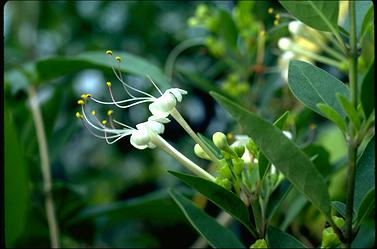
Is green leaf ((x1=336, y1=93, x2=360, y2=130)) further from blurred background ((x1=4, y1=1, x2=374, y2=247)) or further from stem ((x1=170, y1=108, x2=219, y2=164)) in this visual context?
blurred background ((x1=4, y1=1, x2=374, y2=247))

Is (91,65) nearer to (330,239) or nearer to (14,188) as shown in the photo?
(14,188)

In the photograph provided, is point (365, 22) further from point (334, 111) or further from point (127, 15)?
point (127, 15)

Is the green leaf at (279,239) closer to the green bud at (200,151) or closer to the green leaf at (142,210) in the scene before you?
the green bud at (200,151)

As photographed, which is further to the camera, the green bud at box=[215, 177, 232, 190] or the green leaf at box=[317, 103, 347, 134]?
the green bud at box=[215, 177, 232, 190]

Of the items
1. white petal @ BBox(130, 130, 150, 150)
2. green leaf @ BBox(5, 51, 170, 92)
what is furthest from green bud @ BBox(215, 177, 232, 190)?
green leaf @ BBox(5, 51, 170, 92)

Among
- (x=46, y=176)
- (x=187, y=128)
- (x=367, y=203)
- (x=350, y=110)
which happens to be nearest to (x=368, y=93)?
(x=350, y=110)

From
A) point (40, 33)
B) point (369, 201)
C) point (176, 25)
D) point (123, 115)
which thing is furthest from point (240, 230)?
point (40, 33)
